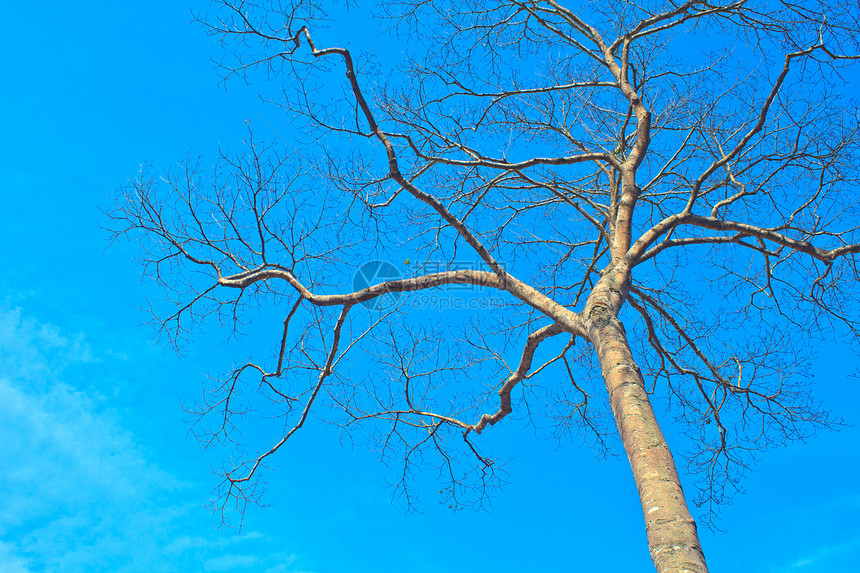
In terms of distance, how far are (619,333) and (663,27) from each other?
406cm

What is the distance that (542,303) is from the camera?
495 cm

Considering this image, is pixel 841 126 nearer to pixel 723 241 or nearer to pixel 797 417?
pixel 723 241

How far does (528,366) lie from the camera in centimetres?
577

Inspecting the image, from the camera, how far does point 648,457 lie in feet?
11.4


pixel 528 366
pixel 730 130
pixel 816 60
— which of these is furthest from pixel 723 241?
pixel 528 366

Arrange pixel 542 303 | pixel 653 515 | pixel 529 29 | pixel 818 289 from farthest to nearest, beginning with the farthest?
pixel 529 29
pixel 818 289
pixel 542 303
pixel 653 515

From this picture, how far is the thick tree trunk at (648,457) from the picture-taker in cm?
300

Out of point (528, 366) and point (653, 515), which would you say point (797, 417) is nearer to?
point (528, 366)

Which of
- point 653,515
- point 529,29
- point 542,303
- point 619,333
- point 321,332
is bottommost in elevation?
point 653,515

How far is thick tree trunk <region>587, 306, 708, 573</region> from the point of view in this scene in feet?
9.85

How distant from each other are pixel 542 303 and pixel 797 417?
11.3ft

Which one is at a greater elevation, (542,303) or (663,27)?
(663,27)

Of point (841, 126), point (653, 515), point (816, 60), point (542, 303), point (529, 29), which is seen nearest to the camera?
point (653, 515)

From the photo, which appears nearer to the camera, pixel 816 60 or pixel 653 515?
pixel 653 515
